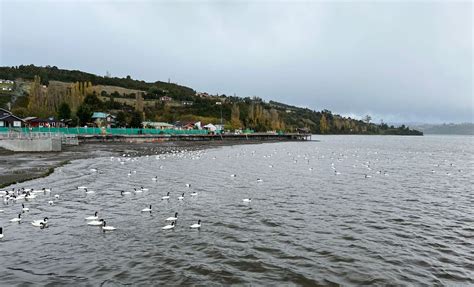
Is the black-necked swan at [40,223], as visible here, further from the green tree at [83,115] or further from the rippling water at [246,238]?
the green tree at [83,115]

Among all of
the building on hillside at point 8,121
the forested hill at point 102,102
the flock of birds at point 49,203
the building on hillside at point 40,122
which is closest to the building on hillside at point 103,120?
the forested hill at point 102,102

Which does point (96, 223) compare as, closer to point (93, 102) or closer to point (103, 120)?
point (103, 120)

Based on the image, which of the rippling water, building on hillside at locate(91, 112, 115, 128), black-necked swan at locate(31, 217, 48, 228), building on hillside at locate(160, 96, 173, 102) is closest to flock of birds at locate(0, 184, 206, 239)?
black-necked swan at locate(31, 217, 48, 228)

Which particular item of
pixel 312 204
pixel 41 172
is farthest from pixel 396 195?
pixel 41 172

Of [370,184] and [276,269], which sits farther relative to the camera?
[370,184]

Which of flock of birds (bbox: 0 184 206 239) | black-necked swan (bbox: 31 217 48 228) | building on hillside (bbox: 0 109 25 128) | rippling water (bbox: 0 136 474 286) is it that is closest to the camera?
rippling water (bbox: 0 136 474 286)

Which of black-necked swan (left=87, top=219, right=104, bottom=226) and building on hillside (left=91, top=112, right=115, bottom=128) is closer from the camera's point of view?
black-necked swan (left=87, top=219, right=104, bottom=226)

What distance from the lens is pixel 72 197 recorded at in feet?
66.1

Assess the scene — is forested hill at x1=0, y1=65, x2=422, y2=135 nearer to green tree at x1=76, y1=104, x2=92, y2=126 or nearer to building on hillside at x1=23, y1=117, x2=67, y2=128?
green tree at x1=76, y1=104, x2=92, y2=126

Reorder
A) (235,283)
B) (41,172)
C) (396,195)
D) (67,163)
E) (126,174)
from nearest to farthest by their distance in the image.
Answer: (235,283), (396,195), (41,172), (126,174), (67,163)

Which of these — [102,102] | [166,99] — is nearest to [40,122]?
[102,102]

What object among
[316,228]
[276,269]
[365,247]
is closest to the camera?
[276,269]

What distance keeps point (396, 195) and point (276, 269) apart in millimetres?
15369

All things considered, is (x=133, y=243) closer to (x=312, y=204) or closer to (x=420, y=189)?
(x=312, y=204)
